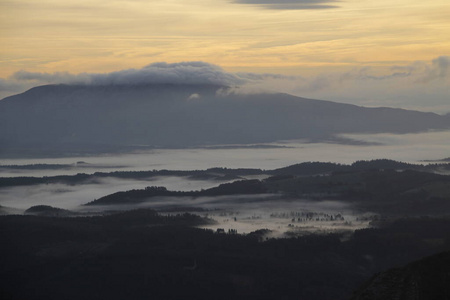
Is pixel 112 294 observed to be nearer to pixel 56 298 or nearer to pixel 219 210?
pixel 56 298

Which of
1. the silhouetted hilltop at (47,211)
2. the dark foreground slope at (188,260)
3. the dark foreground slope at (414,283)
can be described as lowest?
the dark foreground slope at (188,260)

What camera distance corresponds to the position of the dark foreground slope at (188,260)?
117 meters

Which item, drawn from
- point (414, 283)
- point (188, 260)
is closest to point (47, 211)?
point (188, 260)

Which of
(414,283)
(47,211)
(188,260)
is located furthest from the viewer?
(47,211)

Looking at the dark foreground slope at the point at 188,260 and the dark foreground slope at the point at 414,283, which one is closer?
the dark foreground slope at the point at 414,283

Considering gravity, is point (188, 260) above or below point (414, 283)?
below

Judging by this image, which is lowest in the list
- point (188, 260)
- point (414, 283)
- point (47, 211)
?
point (188, 260)

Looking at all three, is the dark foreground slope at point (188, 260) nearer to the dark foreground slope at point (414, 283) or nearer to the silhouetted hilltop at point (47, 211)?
the silhouetted hilltop at point (47, 211)

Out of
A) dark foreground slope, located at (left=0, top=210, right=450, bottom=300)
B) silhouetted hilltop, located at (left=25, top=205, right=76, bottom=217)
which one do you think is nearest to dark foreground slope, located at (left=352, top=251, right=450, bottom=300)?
dark foreground slope, located at (left=0, top=210, right=450, bottom=300)

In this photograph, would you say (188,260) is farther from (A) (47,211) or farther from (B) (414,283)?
(A) (47,211)

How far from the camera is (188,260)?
127 m

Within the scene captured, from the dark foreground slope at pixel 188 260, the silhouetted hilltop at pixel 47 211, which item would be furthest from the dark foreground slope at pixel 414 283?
the silhouetted hilltop at pixel 47 211

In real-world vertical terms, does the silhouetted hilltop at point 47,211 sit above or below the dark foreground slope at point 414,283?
above

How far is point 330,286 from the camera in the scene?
11762 cm
